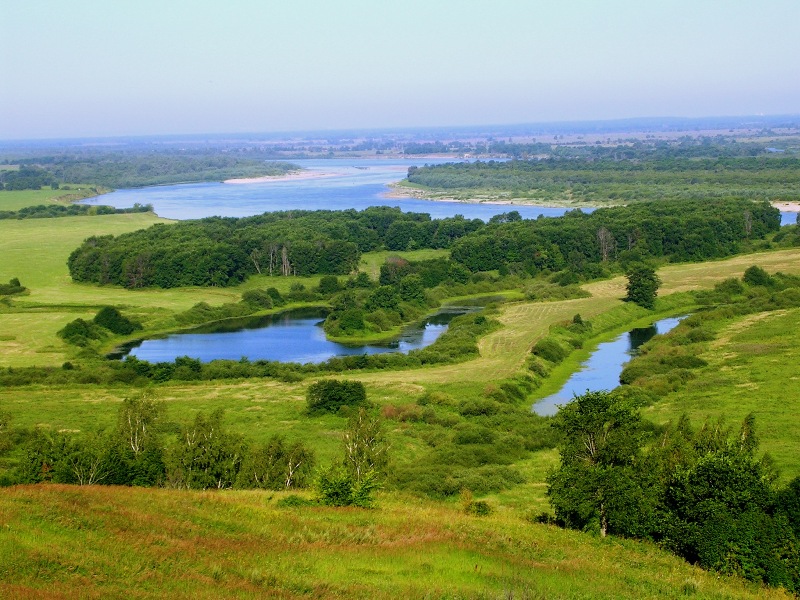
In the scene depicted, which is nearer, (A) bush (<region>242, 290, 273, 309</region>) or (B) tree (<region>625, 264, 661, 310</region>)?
(B) tree (<region>625, 264, 661, 310</region>)

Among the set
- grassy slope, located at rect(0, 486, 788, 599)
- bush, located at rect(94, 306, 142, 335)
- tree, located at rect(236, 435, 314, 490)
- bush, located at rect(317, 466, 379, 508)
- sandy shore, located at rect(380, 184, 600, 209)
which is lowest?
sandy shore, located at rect(380, 184, 600, 209)

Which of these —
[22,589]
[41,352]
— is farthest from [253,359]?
[22,589]

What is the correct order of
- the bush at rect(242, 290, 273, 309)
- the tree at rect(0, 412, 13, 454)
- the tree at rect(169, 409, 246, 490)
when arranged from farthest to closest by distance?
the bush at rect(242, 290, 273, 309)
the tree at rect(0, 412, 13, 454)
the tree at rect(169, 409, 246, 490)

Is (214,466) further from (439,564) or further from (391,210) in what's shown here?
(391,210)

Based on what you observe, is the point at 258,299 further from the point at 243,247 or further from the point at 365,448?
the point at 365,448

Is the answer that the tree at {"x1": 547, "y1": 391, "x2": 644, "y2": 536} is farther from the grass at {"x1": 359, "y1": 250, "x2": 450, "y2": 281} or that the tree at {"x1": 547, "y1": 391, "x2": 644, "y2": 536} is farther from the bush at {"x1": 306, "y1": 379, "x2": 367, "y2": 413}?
the grass at {"x1": 359, "y1": 250, "x2": 450, "y2": 281}

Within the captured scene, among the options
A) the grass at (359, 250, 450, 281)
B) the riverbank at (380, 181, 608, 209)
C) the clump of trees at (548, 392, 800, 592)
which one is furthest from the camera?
the riverbank at (380, 181, 608, 209)

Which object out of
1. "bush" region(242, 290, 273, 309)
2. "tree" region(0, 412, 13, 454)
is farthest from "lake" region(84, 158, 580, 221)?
"tree" region(0, 412, 13, 454)
